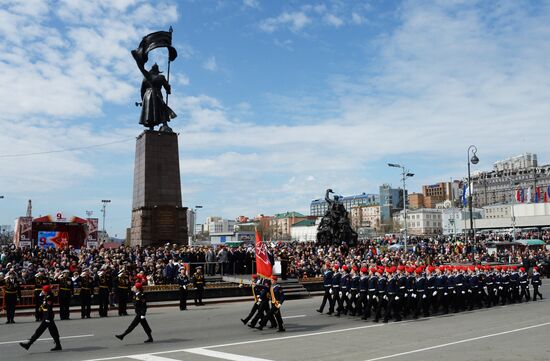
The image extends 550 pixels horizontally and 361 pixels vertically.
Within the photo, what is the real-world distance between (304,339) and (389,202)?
569 feet

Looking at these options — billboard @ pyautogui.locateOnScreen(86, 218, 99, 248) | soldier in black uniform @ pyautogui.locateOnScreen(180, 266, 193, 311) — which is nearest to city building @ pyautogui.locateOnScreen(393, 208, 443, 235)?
billboard @ pyautogui.locateOnScreen(86, 218, 99, 248)

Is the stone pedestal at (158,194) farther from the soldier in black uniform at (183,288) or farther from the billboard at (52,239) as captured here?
the soldier in black uniform at (183,288)

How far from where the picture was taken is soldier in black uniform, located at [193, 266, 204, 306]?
843 inches

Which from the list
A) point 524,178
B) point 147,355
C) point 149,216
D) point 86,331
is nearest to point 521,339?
point 147,355

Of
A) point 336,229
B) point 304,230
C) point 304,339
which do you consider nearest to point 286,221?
point 304,230

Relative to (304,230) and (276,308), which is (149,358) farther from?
(304,230)

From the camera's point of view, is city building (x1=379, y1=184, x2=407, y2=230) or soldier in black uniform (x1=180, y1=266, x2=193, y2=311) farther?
city building (x1=379, y1=184, x2=407, y2=230)

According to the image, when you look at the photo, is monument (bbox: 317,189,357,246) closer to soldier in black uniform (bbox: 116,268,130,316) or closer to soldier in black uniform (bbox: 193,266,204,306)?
soldier in black uniform (bbox: 193,266,204,306)

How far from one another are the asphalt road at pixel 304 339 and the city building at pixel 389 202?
502 ft

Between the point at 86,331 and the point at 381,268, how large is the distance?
8.72 meters

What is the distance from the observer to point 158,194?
96.7 ft

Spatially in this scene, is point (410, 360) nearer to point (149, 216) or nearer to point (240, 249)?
point (240, 249)

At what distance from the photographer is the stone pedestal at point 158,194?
2922 cm

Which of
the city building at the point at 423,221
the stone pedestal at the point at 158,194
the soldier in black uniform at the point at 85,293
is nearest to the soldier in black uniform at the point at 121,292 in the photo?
the soldier in black uniform at the point at 85,293
